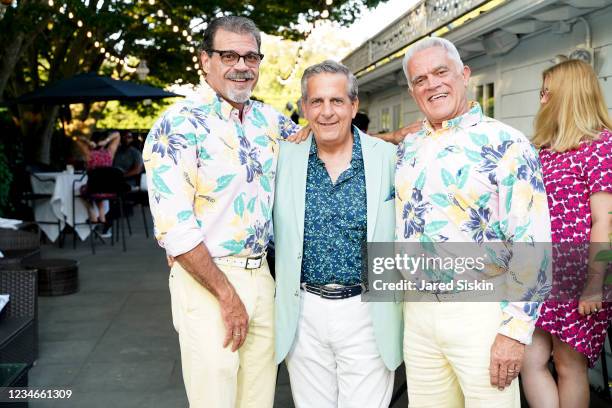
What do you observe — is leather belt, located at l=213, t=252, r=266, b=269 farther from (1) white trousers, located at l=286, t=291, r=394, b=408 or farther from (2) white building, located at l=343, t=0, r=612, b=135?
(2) white building, located at l=343, t=0, r=612, b=135

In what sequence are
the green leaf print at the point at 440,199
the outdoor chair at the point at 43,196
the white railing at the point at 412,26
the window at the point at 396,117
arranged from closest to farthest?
the green leaf print at the point at 440,199, the white railing at the point at 412,26, the outdoor chair at the point at 43,196, the window at the point at 396,117

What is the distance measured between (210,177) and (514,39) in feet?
17.9

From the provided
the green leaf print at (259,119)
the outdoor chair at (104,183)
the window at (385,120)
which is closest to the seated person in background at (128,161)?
the outdoor chair at (104,183)

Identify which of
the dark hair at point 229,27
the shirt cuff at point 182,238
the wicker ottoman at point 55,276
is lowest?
the wicker ottoman at point 55,276

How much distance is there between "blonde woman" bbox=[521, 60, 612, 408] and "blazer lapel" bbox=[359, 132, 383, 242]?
0.83 metres

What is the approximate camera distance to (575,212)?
2.76 metres

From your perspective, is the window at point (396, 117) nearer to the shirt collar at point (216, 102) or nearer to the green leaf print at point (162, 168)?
the shirt collar at point (216, 102)

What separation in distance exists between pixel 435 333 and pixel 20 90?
14.1 metres

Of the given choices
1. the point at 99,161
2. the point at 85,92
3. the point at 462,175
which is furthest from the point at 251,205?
the point at 99,161

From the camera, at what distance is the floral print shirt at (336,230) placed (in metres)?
2.47

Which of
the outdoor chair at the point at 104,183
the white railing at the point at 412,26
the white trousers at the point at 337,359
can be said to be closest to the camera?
the white trousers at the point at 337,359

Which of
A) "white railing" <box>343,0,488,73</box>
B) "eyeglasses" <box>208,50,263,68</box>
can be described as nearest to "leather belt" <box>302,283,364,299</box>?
"eyeglasses" <box>208,50,263,68</box>

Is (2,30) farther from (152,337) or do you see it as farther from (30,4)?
(152,337)

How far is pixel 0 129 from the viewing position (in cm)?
1122
